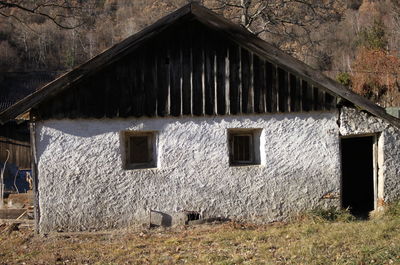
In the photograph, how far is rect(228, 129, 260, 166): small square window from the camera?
9.62 m

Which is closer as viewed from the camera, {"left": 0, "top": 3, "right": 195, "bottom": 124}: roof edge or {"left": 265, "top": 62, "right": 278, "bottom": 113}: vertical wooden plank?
{"left": 0, "top": 3, "right": 195, "bottom": 124}: roof edge

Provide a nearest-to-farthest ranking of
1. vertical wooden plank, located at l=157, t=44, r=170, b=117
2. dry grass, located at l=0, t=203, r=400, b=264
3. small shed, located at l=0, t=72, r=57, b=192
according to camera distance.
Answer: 1. dry grass, located at l=0, t=203, r=400, b=264
2. vertical wooden plank, located at l=157, t=44, r=170, b=117
3. small shed, located at l=0, t=72, r=57, b=192

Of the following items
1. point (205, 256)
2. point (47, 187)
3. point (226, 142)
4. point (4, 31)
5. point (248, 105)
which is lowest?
point (205, 256)

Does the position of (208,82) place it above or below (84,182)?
above

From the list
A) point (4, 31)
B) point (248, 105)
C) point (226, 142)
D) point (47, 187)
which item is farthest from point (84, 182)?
point (4, 31)

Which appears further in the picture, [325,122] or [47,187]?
[325,122]

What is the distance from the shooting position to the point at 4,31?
50.6 meters

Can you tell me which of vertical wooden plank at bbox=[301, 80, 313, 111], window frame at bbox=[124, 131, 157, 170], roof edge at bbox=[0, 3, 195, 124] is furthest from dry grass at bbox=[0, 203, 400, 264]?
roof edge at bbox=[0, 3, 195, 124]

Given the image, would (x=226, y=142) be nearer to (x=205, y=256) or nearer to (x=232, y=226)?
(x=232, y=226)

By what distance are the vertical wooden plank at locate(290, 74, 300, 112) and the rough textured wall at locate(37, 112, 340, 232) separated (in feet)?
0.58

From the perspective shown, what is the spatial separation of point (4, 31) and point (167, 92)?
47631 millimetres

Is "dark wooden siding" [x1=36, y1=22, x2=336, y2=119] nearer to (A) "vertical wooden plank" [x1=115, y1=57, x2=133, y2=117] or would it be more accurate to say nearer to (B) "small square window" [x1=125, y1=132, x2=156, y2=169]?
(A) "vertical wooden plank" [x1=115, y1=57, x2=133, y2=117]

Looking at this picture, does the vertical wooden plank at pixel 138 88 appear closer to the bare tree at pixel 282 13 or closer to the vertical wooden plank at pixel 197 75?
the vertical wooden plank at pixel 197 75

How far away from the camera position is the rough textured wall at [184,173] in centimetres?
873
